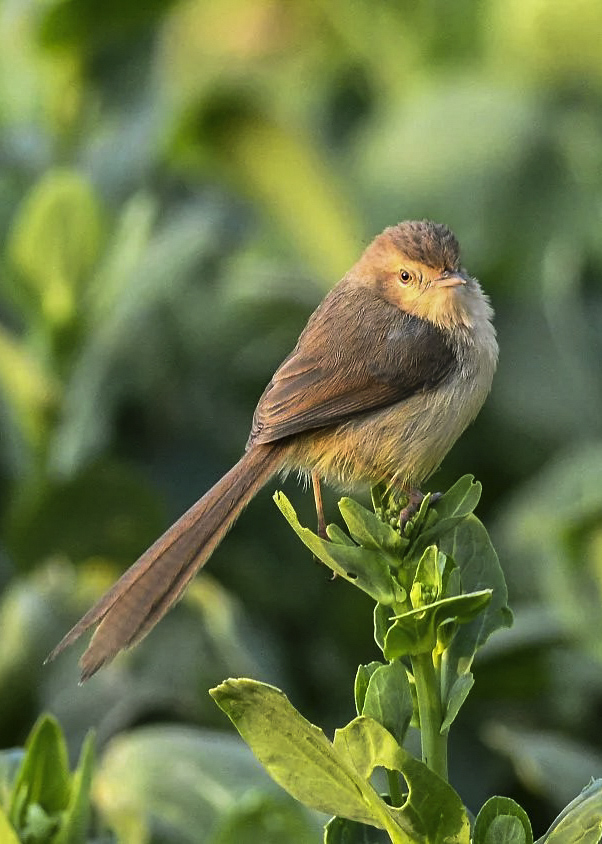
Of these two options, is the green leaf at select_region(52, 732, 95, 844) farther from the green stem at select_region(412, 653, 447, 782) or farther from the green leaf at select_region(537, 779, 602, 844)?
the green leaf at select_region(537, 779, 602, 844)

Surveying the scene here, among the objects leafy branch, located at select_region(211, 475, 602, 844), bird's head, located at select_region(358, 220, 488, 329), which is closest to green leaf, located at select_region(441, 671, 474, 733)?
leafy branch, located at select_region(211, 475, 602, 844)

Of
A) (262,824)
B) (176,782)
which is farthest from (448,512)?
(176,782)

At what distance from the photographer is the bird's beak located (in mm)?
3488

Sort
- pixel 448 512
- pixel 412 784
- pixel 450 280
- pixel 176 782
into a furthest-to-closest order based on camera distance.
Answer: pixel 450 280, pixel 176 782, pixel 448 512, pixel 412 784

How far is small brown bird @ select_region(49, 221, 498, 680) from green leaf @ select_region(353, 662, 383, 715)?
72 cm

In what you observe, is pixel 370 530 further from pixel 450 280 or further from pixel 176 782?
pixel 450 280

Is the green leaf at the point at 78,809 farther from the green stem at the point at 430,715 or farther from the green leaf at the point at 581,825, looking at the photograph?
the green leaf at the point at 581,825

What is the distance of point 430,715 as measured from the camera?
6.54 feet

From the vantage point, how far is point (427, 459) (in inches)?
119

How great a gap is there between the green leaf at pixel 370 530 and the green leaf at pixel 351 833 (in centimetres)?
37

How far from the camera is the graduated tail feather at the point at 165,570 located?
2251mm

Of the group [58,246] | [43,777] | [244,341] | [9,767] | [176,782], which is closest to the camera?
[43,777]

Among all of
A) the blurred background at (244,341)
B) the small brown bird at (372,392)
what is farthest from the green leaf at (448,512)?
the blurred background at (244,341)

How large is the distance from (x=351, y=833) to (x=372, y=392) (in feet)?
3.99
